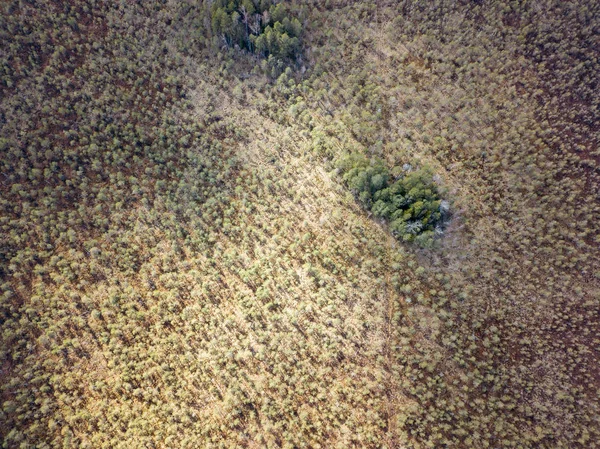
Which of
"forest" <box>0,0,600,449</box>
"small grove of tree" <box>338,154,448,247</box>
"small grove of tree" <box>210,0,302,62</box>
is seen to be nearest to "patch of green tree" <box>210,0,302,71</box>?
"small grove of tree" <box>210,0,302,62</box>

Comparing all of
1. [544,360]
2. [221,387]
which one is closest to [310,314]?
[221,387]

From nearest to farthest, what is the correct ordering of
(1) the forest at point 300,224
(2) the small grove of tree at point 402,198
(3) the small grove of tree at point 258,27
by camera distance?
(1) the forest at point 300,224 → (2) the small grove of tree at point 402,198 → (3) the small grove of tree at point 258,27

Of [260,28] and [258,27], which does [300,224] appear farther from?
[260,28]

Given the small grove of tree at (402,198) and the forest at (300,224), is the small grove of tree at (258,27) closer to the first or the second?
the forest at (300,224)

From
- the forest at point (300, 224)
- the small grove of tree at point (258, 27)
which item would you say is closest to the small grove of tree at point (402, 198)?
the forest at point (300, 224)

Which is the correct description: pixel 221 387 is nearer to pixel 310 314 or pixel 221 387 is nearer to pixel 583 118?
pixel 310 314

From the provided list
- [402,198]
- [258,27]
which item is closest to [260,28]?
[258,27]

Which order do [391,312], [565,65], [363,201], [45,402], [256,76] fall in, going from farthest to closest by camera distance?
[256,76], [565,65], [363,201], [391,312], [45,402]
